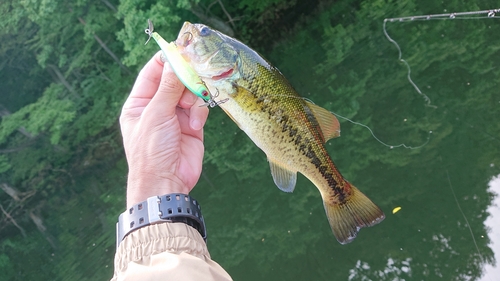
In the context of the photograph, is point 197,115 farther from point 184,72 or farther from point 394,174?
point 394,174

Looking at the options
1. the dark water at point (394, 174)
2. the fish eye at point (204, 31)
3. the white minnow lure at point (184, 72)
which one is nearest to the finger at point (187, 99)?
the white minnow lure at point (184, 72)

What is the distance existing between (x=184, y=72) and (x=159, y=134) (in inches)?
16.2

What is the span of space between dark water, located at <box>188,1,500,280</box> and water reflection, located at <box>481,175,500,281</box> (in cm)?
2

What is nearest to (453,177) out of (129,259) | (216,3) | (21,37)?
(129,259)

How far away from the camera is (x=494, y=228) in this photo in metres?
5.10

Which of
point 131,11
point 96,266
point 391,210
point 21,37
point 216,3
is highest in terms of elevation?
point 21,37

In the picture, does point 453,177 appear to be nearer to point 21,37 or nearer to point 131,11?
point 131,11

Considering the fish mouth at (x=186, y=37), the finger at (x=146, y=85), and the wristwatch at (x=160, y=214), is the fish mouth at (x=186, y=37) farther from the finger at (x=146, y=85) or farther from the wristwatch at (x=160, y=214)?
the wristwatch at (x=160, y=214)

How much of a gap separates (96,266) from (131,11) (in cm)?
709

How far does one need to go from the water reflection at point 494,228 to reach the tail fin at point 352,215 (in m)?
3.15

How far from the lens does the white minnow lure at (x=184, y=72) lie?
2.16 m

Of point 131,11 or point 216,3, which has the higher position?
point 131,11

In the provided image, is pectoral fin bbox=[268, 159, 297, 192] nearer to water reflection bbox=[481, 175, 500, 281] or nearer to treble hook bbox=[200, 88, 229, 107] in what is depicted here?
treble hook bbox=[200, 88, 229, 107]

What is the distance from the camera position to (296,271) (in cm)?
616
